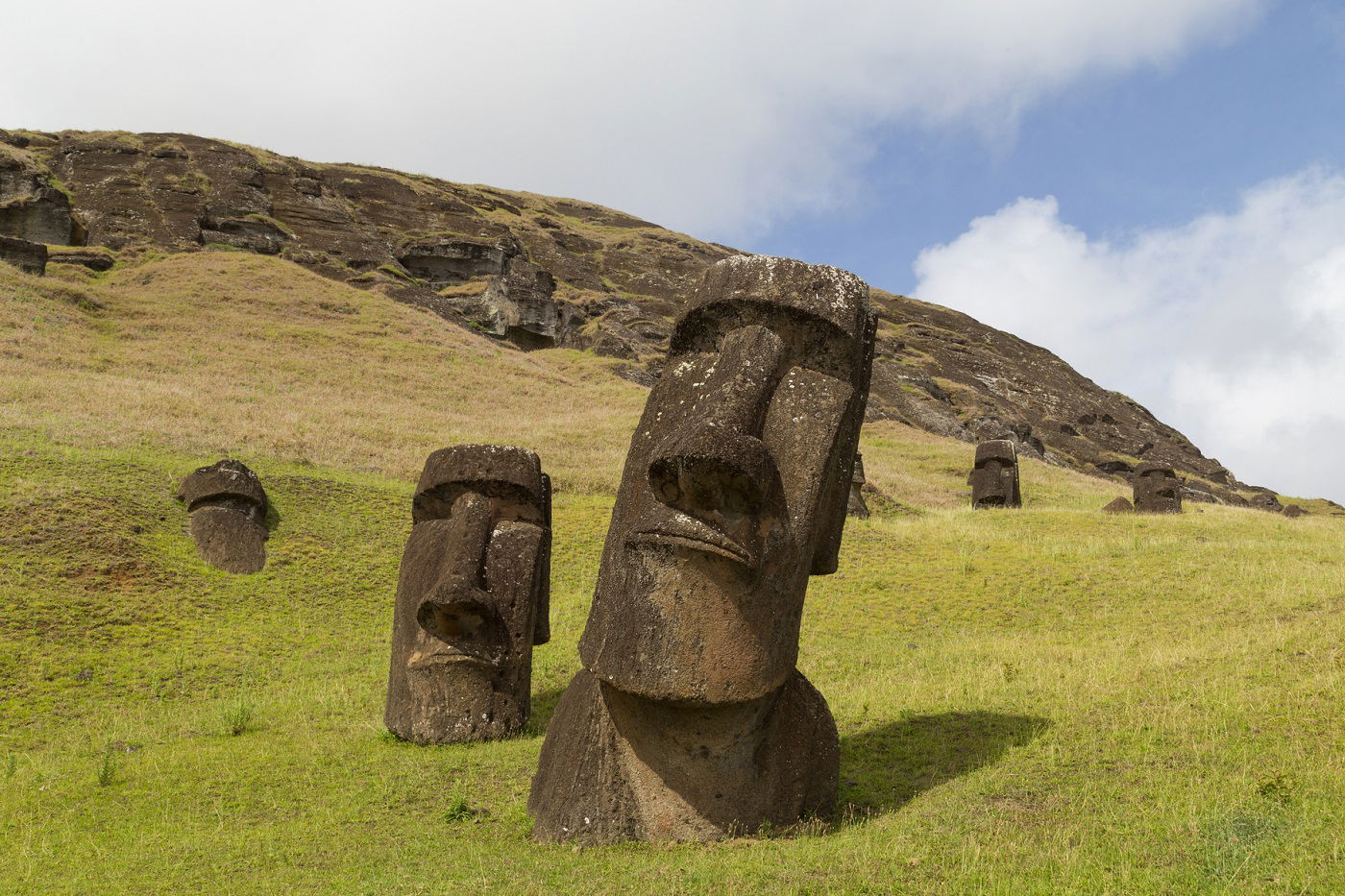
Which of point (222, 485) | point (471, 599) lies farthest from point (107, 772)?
point (222, 485)

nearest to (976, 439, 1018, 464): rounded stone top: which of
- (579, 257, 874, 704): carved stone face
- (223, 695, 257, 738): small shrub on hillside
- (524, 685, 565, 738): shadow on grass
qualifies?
(524, 685, 565, 738): shadow on grass

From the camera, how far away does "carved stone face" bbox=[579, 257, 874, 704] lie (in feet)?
19.2

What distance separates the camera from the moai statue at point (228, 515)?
56.3 feet

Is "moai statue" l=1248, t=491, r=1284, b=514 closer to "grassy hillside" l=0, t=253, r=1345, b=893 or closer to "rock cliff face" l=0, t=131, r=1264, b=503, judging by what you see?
"rock cliff face" l=0, t=131, r=1264, b=503

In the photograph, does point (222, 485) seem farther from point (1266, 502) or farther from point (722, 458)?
point (1266, 502)

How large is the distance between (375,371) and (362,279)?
68.0 feet

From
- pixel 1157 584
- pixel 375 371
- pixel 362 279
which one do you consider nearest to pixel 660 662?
pixel 1157 584

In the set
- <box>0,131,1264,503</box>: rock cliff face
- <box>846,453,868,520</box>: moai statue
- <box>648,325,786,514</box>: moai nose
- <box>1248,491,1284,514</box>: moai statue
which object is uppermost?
<box>0,131,1264,503</box>: rock cliff face

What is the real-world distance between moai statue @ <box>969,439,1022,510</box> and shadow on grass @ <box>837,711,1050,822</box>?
74.0ft

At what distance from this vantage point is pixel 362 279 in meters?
60.9

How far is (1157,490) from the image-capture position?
95.3 feet

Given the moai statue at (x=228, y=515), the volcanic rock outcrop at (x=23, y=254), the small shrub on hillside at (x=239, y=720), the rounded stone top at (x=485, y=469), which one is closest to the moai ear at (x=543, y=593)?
the rounded stone top at (x=485, y=469)

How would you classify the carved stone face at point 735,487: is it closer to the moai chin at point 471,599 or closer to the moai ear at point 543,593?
the moai chin at point 471,599

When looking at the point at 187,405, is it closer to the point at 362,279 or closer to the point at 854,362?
the point at 854,362
